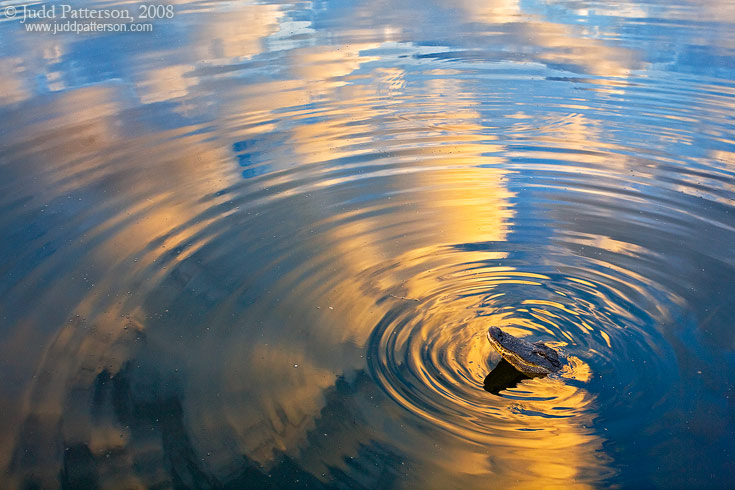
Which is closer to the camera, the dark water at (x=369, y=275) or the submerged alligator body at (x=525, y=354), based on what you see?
the dark water at (x=369, y=275)

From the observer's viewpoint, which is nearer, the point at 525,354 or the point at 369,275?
the point at 525,354

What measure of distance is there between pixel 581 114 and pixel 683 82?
2679 millimetres

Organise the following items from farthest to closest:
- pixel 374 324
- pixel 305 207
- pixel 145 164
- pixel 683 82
Answer: pixel 683 82
pixel 145 164
pixel 305 207
pixel 374 324

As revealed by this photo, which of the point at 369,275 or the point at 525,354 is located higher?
the point at 525,354

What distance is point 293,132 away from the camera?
9.45 meters

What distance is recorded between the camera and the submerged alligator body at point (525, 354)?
5031 mm

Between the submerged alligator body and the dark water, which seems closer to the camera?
the dark water

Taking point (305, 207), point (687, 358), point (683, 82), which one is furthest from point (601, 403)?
point (683, 82)

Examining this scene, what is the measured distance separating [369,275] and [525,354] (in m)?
1.83

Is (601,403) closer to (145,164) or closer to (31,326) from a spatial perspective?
(31,326)

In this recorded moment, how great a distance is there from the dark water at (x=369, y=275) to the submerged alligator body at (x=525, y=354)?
4.1 inches

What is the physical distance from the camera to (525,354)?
5.03 metres

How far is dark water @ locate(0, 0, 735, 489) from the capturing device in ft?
15.1

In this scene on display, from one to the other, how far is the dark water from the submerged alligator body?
0.11 m
